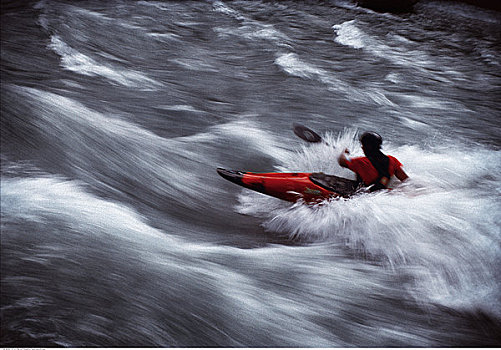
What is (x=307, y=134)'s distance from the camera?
711 mm

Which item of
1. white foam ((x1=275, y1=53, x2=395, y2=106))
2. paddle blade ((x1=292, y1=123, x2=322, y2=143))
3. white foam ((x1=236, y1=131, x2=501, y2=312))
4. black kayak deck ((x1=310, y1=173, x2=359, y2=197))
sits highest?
white foam ((x1=275, y1=53, x2=395, y2=106))

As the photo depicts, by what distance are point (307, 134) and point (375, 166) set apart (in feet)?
0.60

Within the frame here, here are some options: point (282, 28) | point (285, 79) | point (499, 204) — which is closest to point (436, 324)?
point (499, 204)

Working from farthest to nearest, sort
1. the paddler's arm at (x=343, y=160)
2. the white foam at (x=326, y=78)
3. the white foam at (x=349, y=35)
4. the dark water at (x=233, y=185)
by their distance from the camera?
the white foam at (x=349, y=35), the white foam at (x=326, y=78), the paddler's arm at (x=343, y=160), the dark water at (x=233, y=185)

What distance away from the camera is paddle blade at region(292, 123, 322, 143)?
684 mm

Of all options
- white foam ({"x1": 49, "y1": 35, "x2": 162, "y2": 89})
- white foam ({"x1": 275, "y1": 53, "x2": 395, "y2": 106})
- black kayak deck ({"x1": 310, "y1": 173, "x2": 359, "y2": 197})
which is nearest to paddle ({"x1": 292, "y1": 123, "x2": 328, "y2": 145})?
black kayak deck ({"x1": 310, "y1": 173, "x2": 359, "y2": 197})

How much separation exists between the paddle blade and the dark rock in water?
0.64 m

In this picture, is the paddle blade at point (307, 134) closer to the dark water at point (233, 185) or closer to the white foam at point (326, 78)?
the dark water at point (233, 185)

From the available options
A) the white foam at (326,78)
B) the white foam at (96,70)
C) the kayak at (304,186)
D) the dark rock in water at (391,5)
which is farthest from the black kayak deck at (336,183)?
the dark rock in water at (391,5)

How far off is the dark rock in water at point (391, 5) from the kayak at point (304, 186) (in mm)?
811

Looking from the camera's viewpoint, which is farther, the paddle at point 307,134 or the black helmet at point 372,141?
the paddle at point 307,134

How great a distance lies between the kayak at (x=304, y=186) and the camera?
0.56m

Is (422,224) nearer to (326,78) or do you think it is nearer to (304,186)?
(304,186)

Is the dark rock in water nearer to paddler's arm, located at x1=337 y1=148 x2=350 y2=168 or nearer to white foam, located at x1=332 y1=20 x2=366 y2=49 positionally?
white foam, located at x1=332 y1=20 x2=366 y2=49
